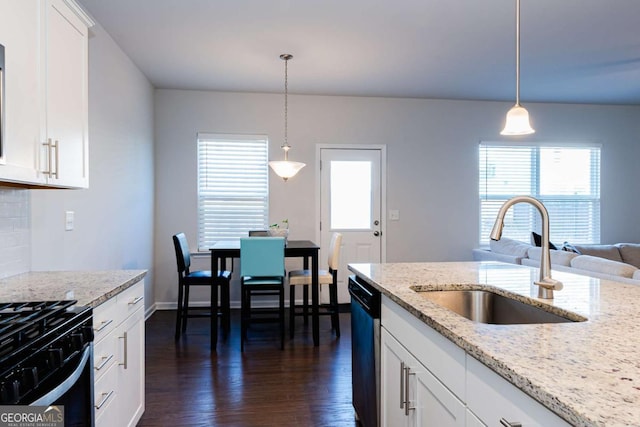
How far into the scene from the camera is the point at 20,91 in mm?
1559

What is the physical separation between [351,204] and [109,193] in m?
2.83

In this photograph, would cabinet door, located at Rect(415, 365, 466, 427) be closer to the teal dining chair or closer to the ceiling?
the teal dining chair

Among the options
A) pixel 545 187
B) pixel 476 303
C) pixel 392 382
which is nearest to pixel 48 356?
pixel 392 382

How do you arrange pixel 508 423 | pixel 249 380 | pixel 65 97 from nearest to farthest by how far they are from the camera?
pixel 508 423, pixel 65 97, pixel 249 380

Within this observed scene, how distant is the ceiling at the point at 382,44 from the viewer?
9.34ft

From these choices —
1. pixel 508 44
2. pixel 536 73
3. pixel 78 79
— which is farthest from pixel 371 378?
pixel 536 73

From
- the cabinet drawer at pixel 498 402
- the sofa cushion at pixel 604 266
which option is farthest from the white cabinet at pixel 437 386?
the sofa cushion at pixel 604 266

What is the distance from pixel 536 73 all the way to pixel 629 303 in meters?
3.50

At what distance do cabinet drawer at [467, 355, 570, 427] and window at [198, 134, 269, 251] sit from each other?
13.5 feet

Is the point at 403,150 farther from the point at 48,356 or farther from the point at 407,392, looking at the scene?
the point at 48,356

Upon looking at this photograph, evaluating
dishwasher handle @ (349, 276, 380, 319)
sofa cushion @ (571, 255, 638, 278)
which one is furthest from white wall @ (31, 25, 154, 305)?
sofa cushion @ (571, 255, 638, 278)

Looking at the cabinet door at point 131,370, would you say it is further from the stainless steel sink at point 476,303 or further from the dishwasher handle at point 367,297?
the stainless steel sink at point 476,303

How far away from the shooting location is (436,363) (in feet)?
4.04

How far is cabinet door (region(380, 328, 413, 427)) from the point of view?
59.7 inches
